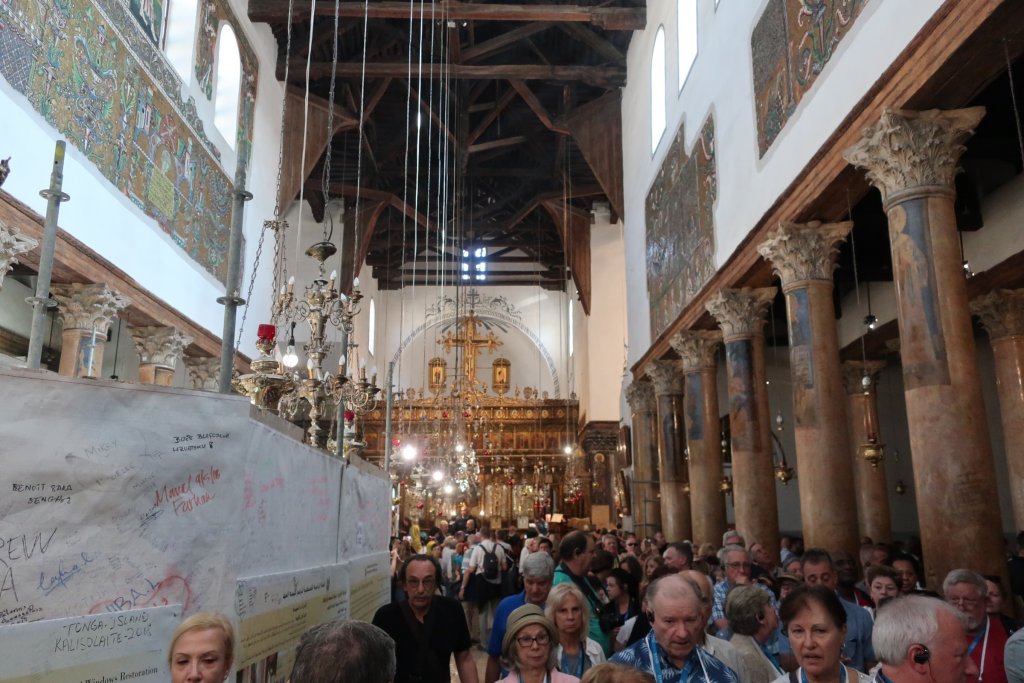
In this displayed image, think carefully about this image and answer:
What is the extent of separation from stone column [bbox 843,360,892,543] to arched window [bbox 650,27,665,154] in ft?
18.6

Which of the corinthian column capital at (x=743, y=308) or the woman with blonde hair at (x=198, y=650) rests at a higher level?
the corinthian column capital at (x=743, y=308)

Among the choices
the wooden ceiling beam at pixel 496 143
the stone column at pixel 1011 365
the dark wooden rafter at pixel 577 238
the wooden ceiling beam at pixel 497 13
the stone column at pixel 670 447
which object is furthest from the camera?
the dark wooden rafter at pixel 577 238

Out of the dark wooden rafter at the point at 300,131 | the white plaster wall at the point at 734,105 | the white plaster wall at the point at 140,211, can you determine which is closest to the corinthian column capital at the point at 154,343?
the white plaster wall at the point at 140,211

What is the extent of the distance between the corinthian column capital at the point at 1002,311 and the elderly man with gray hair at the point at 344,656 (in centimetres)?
1113

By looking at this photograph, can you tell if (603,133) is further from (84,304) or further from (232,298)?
(232,298)

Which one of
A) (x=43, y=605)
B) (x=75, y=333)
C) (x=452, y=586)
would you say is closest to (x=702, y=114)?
(x=452, y=586)

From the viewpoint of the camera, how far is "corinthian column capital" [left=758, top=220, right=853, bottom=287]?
8758 mm

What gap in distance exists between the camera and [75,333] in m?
10.7

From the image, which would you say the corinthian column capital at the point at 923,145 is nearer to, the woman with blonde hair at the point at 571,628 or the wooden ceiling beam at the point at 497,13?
the woman with blonde hair at the point at 571,628

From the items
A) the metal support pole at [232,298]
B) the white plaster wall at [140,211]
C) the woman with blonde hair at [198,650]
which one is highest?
the white plaster wall at [140,211]

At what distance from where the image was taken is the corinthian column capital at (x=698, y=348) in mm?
13195

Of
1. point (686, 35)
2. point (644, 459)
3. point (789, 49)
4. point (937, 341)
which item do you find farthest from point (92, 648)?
point (644, 459)

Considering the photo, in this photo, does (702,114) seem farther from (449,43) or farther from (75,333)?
(75,333)

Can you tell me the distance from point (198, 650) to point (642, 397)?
52.0ft
